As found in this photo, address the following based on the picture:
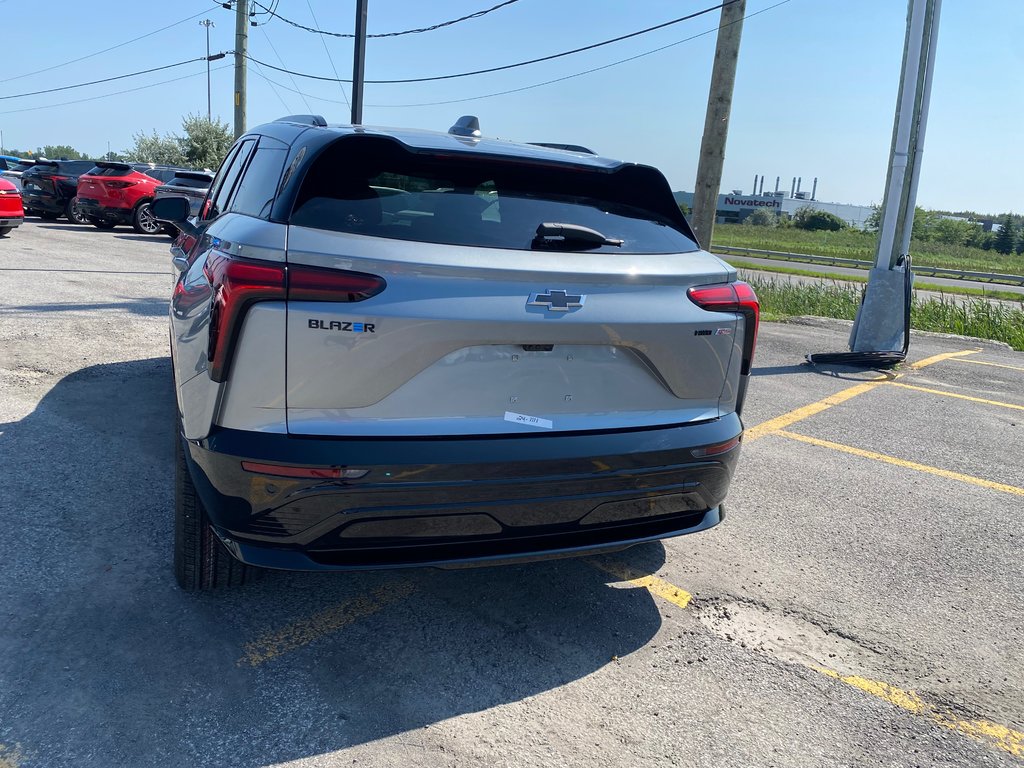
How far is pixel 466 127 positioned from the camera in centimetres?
374

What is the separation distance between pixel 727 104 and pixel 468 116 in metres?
6.75

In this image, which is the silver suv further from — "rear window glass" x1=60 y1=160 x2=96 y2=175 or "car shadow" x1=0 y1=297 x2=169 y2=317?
"rear window glass" x1=60 y1=160 x2=96 y2=175

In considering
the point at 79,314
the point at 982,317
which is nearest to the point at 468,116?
the point at 79,314

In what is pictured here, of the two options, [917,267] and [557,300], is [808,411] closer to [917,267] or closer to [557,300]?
[557,300]

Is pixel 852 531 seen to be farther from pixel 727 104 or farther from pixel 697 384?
pixel 727 104

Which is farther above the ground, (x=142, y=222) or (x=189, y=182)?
(x=189, y=182)

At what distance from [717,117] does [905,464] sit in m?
5.70

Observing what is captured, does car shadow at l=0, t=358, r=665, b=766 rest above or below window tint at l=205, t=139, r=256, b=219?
below

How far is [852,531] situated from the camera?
420cm

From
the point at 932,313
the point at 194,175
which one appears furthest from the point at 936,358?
the point at 194,175

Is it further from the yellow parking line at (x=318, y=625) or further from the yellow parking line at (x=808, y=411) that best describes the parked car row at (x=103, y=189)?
the yellow parking line at (x=318, y=625)

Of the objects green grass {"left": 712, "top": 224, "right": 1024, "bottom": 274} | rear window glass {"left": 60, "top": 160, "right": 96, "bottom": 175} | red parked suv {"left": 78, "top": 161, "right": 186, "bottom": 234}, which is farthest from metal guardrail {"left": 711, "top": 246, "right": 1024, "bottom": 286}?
rear window glass {"left": 60, "top": 160, "right": 96, "bottom": 175}

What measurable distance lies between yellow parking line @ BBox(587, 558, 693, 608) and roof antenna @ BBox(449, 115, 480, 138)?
2.03m

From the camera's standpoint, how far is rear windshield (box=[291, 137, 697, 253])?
2598 mm
